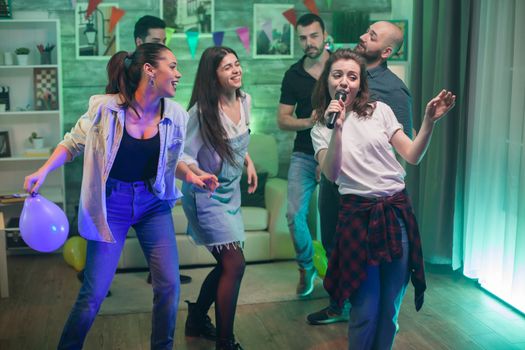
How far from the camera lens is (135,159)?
2.78m

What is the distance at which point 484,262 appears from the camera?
429 cm

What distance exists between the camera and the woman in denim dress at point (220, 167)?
314 centimetres

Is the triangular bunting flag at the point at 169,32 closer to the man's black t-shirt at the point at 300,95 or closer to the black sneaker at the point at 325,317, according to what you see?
the man's black t-shirt at the point at 300,95

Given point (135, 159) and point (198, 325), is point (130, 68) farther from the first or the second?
point (198, 325)

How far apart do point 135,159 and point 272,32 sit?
2939 mm

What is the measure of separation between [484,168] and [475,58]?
64 cm

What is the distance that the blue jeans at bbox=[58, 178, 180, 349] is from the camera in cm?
274

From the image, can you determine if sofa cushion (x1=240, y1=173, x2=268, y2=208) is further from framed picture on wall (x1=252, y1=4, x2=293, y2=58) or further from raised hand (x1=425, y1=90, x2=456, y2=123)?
raised hand (x1=425, y1=90, x2=456, y2=123)

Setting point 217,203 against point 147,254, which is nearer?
point 147,254

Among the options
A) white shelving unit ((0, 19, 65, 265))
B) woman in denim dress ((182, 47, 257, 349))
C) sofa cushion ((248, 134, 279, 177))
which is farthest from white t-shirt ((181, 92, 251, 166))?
white shelving unit ((0, 19, 65, 265))

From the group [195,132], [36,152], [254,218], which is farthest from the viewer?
[36,152]

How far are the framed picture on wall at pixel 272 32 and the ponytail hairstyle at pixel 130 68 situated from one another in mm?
2704

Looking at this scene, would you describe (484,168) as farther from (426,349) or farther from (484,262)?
(426,349)

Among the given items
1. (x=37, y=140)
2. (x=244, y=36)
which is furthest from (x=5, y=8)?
(x=244, y=36)
